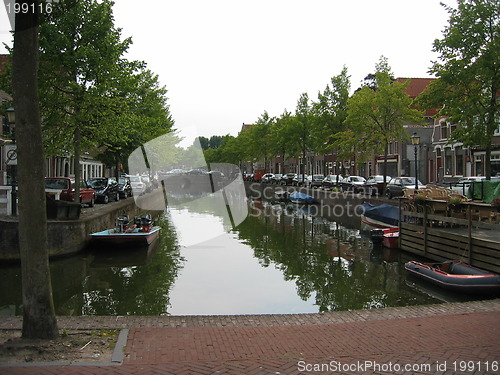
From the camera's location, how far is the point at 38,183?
5.66 metres

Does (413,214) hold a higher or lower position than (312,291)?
higher

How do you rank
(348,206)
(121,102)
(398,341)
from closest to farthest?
(398,341)
(121,102)
(348,206)

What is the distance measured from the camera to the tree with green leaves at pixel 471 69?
70.7 ft

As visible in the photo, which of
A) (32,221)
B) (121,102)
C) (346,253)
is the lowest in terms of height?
(346,253)

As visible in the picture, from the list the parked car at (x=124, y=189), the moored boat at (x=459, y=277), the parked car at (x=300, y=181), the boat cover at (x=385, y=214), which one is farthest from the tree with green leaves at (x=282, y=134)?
the moored boat at (x=459, y=277)

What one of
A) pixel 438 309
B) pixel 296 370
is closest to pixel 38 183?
pixel 296 370

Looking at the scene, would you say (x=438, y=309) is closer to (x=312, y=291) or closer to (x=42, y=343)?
(x=312, y=291)

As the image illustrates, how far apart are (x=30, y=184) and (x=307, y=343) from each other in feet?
13.0

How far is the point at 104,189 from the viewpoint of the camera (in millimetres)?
28406

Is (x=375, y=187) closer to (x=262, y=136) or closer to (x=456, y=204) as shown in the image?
(x=456, y=204)

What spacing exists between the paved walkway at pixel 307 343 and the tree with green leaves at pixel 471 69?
655 inches

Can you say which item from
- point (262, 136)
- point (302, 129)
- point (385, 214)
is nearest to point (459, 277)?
point (385, 214)

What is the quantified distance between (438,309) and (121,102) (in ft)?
50.5

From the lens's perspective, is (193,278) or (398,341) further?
(193,278)
